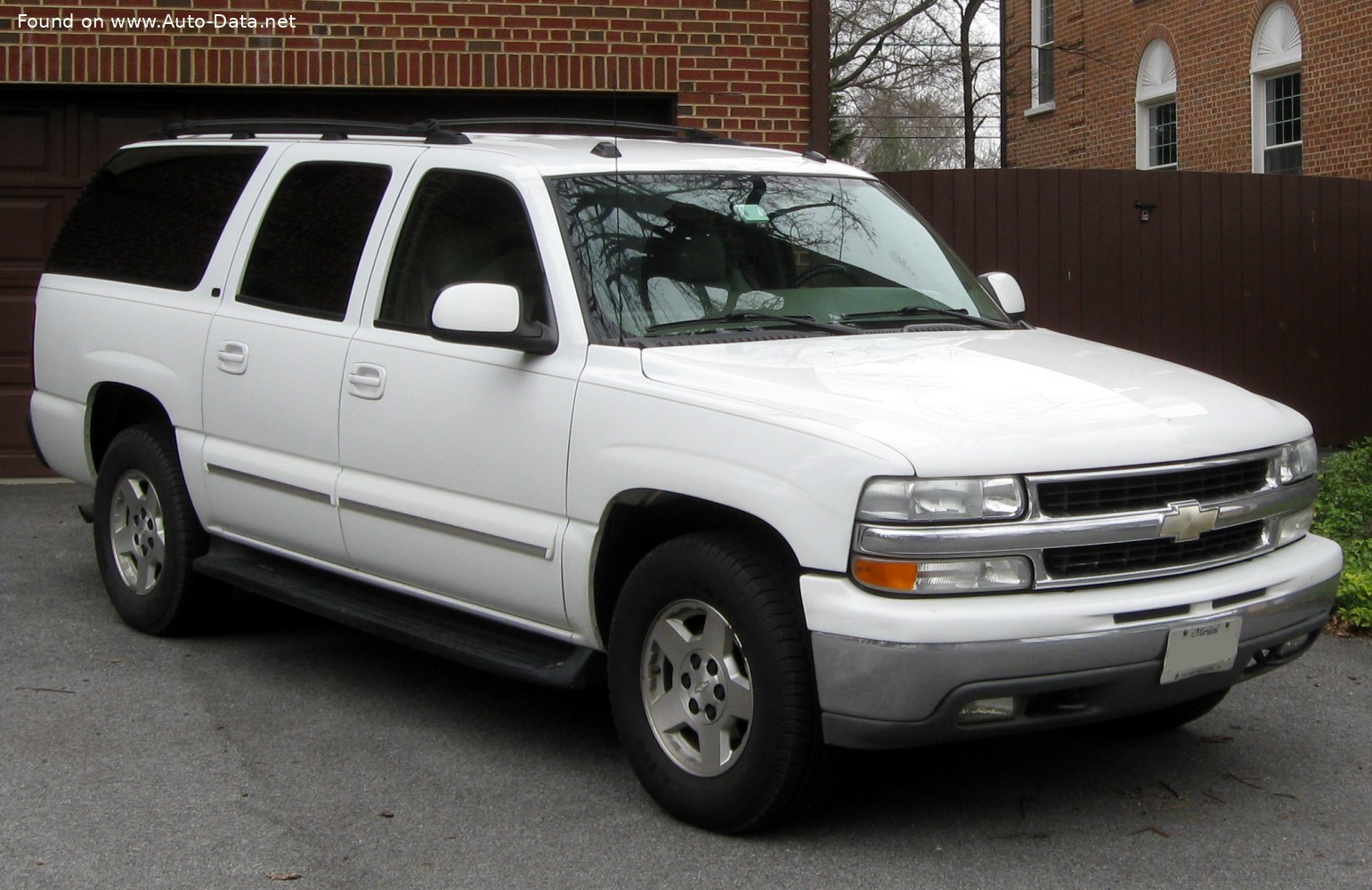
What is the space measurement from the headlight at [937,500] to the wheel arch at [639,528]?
1.40ft

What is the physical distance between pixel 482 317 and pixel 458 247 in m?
0.76

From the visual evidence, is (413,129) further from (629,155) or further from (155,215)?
(155,215)

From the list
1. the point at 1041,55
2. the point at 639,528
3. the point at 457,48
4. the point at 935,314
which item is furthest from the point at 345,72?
the point at 1041,55

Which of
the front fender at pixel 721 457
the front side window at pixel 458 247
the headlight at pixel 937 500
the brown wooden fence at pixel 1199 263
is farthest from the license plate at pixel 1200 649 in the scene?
the brown wooden fence at pixel 1199 263

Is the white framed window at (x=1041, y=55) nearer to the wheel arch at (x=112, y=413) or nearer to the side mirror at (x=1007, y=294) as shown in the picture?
the side mirror at (x=1007, y=294)

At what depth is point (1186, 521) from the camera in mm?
4242

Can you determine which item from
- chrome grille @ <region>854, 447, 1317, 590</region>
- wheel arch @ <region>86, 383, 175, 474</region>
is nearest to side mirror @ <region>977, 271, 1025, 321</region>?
chrome grille @ <region>854, 447, 1317, 590</region>

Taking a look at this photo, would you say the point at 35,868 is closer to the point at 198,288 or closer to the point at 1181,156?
the point at 198,288

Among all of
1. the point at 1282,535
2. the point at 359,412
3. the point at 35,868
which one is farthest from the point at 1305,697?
the point at 35,868

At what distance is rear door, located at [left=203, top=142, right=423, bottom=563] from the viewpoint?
5684mm

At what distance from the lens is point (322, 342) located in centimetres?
570

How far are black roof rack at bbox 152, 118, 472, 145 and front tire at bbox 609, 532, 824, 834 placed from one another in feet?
6.44

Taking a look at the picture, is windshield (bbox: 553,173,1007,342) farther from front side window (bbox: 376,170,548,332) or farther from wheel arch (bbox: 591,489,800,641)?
wheel arch (bbox: 591,489,800,641)

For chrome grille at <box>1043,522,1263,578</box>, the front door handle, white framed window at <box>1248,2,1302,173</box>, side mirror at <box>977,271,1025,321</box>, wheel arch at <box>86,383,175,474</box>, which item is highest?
white framed window at <box>1248,2,1302,173</box>
